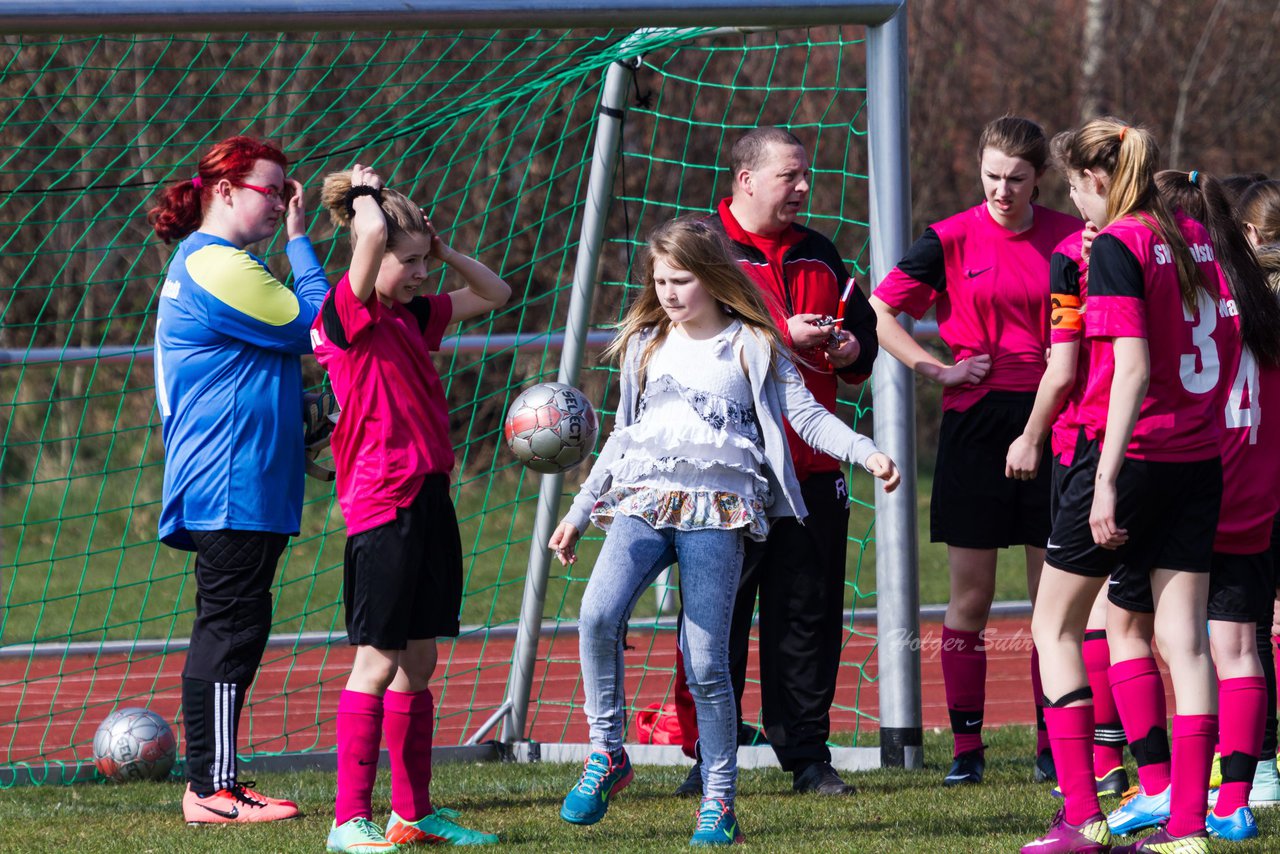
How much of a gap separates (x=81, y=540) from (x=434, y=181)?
14.4ft

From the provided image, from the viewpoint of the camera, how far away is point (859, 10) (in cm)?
549

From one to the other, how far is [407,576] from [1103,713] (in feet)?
7.03

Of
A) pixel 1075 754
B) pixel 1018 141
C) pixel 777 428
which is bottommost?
pixel 1075 754

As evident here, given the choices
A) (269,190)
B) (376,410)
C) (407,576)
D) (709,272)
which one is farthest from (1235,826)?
(269,190)

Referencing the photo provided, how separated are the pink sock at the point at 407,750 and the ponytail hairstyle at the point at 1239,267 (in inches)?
93.4

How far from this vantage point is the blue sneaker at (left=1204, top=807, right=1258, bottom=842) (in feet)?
13.8

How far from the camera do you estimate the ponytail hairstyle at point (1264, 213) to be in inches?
194

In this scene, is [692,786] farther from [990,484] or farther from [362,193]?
[362,193]

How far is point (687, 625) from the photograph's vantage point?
4.31 meters

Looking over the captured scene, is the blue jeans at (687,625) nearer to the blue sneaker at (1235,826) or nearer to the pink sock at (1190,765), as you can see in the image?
the pink sock at (1190,765)

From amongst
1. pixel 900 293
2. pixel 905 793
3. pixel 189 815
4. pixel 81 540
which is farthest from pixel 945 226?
pixel 81 540

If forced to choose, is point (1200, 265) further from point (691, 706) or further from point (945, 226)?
point (691, 706)

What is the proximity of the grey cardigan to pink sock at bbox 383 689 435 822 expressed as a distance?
687 mm

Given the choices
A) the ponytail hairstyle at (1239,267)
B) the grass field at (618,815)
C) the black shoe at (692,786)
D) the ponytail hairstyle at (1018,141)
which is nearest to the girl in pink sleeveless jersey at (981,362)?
the ponytail hairstyle at (1018,141)
